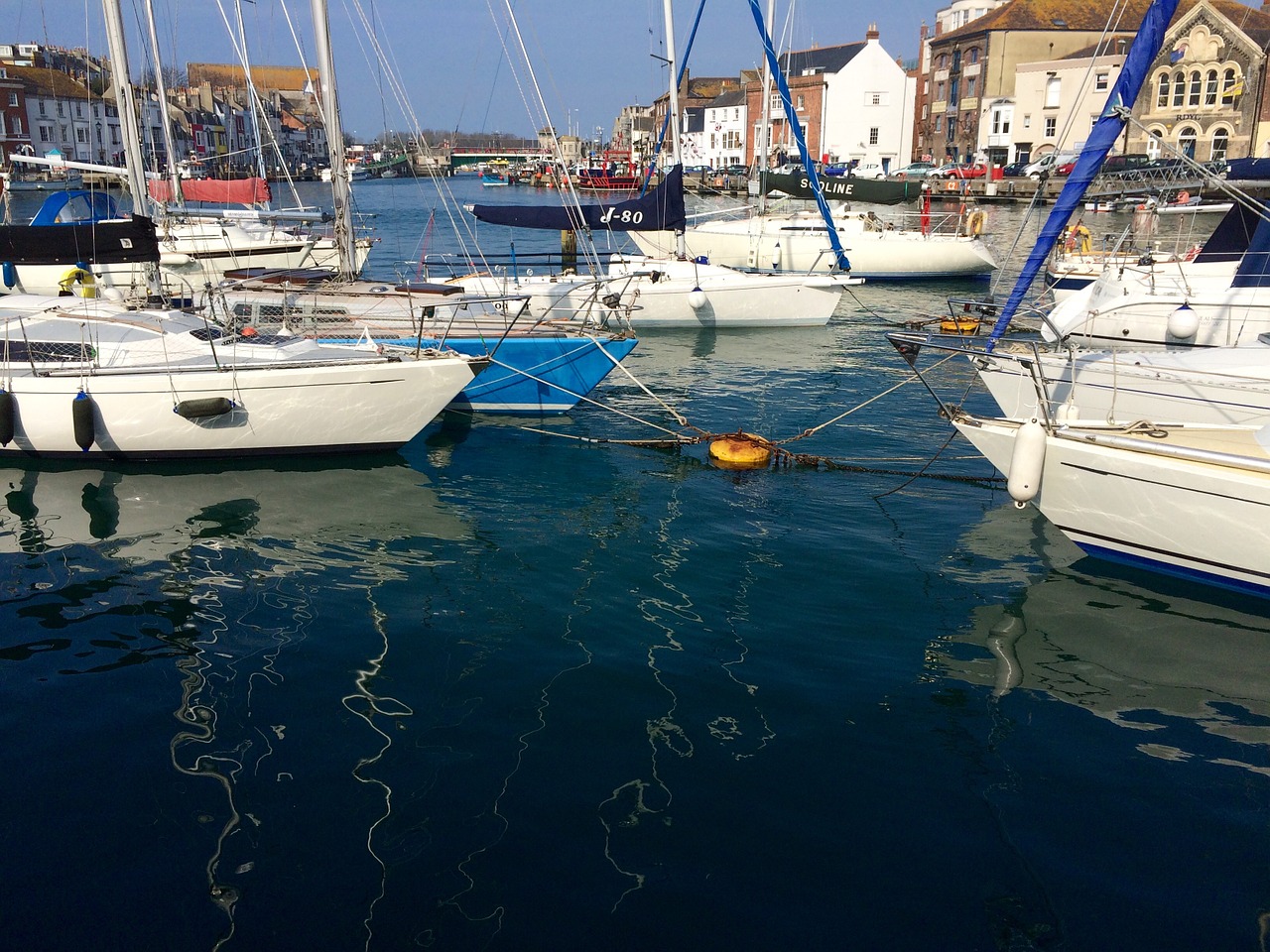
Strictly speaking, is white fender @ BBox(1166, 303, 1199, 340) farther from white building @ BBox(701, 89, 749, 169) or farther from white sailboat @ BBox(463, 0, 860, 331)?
white building @ BBox(701, 89, 749, 169)

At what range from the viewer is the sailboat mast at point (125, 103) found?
15945mm

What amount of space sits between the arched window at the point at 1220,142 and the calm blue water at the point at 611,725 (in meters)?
61.4

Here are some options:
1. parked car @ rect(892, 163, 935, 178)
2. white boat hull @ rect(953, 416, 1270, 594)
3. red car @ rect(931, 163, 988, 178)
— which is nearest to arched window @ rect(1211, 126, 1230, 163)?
red car @ rect(931, 163, 988, 178)

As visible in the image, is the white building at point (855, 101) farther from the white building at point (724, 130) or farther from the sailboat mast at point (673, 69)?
the sailboat mast at point (673, 69)

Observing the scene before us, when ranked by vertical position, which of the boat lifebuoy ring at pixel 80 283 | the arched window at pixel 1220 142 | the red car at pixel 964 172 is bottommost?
the boat lifebuoy ring at pixel 80 283

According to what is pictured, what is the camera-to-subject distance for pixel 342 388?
39.6 feet

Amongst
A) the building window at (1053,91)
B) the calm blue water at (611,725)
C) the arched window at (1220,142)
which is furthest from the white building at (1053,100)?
the calm blue water at (611,725)

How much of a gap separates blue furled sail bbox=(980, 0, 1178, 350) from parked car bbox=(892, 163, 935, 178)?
6262cm

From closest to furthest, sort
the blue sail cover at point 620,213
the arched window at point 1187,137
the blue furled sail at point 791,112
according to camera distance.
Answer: the blue sail cover at point 620,213 → the blue furled sail at point 791,112 → the arched window at point 1187,137

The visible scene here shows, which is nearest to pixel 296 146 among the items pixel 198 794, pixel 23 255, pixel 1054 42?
pixel 1054 42

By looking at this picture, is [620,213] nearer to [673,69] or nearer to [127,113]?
[673,69]

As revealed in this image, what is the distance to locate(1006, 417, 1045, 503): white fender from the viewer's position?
8734 mm

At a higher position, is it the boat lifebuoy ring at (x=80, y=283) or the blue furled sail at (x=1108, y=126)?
the blue furled sail at (x=1108, y=126)

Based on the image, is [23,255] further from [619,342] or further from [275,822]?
[275,822]
